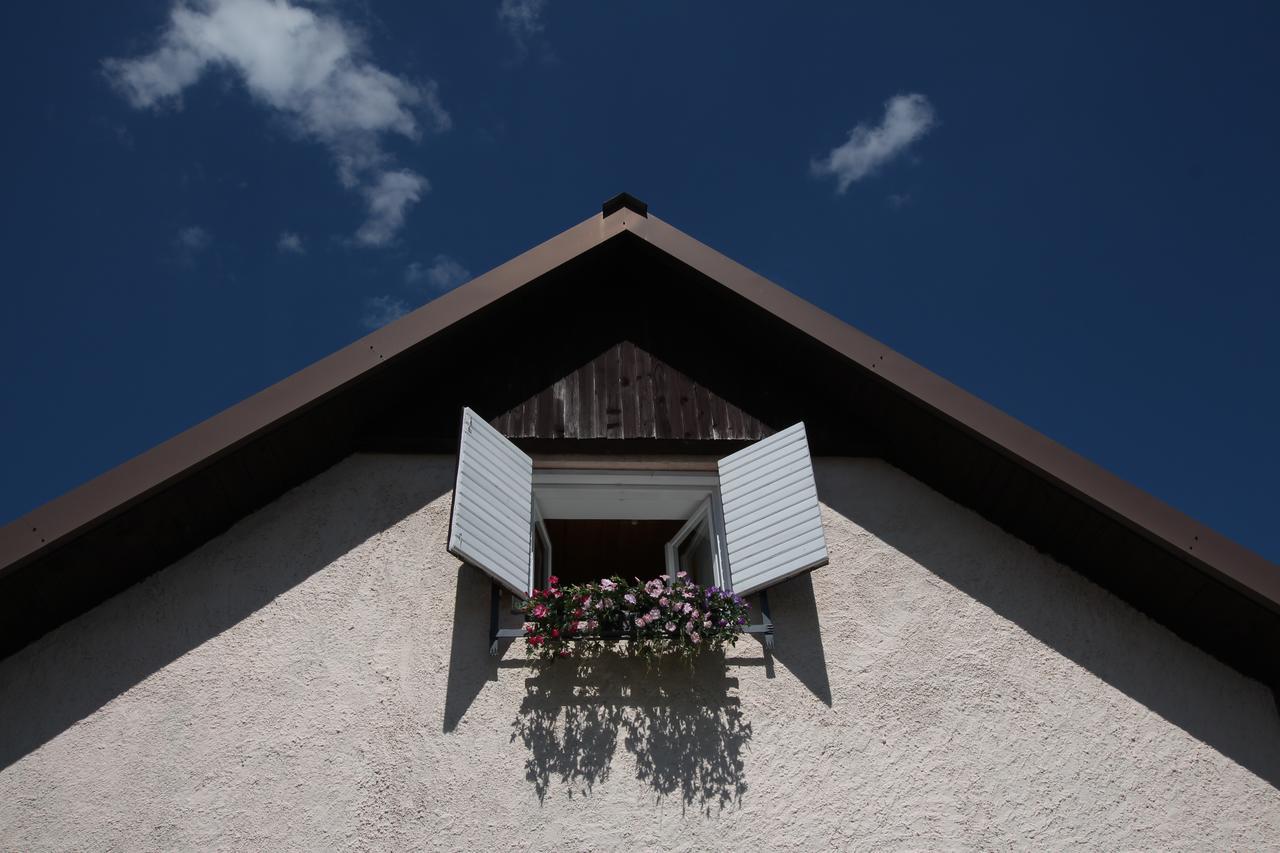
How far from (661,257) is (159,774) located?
4.02 m

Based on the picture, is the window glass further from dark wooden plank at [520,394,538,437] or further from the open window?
dark wooden plank at [520,394,538,437]

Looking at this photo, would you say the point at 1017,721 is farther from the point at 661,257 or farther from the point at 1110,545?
the point at 661,257

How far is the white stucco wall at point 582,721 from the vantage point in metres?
4.62

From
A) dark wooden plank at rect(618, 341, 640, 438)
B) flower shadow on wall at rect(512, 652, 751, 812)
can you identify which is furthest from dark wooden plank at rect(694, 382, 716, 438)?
flower shadow on wall at rect(512, 652, 751, 812)

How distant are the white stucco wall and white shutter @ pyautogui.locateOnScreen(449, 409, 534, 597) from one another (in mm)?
323

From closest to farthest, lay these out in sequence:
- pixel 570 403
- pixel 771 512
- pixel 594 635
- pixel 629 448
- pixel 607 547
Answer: pixel 594 635, pixel 771 512, pixel 629 448, pixel 570 403, pixel 607 547

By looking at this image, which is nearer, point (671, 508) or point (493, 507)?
point (493, 507)

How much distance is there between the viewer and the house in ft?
15.3

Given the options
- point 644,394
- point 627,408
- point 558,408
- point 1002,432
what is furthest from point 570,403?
point 1002,432

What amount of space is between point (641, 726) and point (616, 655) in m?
0.39

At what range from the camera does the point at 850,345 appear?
5.71m

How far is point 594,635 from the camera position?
16.7 ft

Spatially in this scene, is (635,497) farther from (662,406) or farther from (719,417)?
(719,417)

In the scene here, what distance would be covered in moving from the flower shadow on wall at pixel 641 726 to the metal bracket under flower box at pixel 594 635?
0.39 feet
